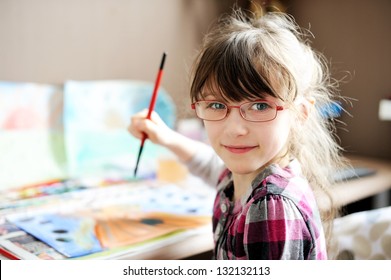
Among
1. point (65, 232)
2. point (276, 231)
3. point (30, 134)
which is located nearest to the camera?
point (276, 231)

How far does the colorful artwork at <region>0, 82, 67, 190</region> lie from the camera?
3.74 ft

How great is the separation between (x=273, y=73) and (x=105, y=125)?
72cm

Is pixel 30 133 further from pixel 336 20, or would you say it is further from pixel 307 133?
pixel 336 20

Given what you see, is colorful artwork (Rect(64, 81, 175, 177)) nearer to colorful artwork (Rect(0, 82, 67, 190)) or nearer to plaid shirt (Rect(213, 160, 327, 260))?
colorful artwork (Rect(0, 82, 67, 190))

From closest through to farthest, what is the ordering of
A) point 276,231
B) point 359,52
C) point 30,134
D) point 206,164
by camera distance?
1. point 276,231
2. point 206,164
3. point 30,134
4. point 359,52

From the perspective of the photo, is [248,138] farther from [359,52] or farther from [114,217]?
[359,52]

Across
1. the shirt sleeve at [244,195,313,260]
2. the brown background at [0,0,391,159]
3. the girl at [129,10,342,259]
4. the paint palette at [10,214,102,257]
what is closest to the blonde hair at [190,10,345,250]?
the girl at [129,10,342,259]

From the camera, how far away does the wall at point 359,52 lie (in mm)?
1390

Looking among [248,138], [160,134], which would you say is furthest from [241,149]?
[160,134]

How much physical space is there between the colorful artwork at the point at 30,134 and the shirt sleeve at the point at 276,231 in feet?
2.17

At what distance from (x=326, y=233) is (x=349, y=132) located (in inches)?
25.4

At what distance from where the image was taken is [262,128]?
2.30 ft

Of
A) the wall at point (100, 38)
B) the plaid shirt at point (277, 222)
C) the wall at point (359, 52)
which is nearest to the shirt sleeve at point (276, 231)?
the plaid shirt at point (277, 222)

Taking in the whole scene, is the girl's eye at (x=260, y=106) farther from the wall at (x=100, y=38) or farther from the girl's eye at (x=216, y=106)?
the wall at (x=100, y=38)
